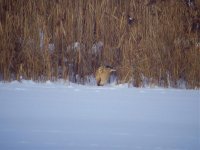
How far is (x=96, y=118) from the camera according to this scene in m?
4.23

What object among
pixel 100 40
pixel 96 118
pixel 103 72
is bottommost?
pixel 96 118

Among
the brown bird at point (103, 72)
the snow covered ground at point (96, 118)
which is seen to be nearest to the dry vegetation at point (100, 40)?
the brown bird at point (103, 72)

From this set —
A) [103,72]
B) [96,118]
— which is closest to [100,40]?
[103,72]

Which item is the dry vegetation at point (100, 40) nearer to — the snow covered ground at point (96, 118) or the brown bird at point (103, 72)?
the brown bird at point (103, 72)

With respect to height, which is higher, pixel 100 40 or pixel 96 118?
pixel 100 40

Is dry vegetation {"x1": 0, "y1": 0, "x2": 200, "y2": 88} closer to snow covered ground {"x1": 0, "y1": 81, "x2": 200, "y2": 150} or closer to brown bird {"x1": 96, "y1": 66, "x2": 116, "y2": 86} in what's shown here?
brown bird {"x1": 96, "y1": 66, "x2": 116, "y2": 86}

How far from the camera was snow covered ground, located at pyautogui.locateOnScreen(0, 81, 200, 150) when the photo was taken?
349 centimetres

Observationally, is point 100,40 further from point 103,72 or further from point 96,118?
point 96,118

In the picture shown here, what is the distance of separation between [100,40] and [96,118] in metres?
2.22

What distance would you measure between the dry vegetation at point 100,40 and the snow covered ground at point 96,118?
1.07ft

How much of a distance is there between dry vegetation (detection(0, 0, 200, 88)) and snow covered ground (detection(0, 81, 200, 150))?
33 centimetres

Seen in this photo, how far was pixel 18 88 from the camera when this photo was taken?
5.56 meters

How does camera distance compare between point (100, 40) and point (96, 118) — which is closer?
point (96, 118)

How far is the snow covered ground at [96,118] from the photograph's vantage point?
11.5 feet
